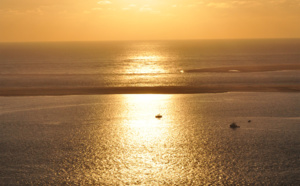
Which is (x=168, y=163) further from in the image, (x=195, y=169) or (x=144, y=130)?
(x=144, y=130)

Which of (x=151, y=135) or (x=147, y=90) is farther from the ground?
(x=151, y=135)

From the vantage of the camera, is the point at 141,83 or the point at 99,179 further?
the point at 141,83

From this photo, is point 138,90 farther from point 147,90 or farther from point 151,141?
point 151,141

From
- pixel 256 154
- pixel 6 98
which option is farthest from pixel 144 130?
pixel 6 98

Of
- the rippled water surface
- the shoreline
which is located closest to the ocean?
the rippled water surface

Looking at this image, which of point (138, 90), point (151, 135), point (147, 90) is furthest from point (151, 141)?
point (138, 90)

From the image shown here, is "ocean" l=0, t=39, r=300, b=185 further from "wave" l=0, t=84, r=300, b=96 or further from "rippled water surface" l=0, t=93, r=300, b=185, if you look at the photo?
"wave" l=0, t=84, r=300, b=96
